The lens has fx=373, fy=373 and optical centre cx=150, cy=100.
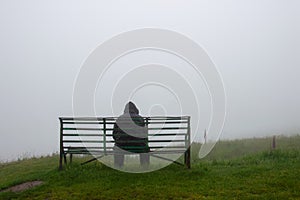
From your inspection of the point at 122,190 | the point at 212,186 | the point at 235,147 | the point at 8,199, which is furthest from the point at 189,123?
the point at 235,147

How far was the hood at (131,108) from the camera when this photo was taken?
11727 millimetres

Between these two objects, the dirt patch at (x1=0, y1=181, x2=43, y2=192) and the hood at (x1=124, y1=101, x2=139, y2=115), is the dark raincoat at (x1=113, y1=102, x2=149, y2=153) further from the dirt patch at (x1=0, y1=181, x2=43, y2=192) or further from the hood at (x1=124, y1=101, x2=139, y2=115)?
the dirt patch at (x1=0, y1=181, x2=43, y2=192)

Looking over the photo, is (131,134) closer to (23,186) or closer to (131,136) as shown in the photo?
(131,136)

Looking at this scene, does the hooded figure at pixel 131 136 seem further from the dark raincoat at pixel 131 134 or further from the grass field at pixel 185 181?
the grass field at pixel 185 181

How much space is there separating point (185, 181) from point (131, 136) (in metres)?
2.48

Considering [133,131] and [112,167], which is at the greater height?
[133,131]

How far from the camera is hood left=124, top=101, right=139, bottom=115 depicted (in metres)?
11.7

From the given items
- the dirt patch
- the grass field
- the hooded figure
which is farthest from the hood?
the dirt patch

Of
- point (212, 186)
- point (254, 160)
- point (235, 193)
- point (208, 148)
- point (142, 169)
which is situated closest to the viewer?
point (235, 193)

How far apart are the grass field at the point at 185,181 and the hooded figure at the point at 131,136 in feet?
2.74

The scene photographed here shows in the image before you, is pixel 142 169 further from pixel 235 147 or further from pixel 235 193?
pixel 235 147

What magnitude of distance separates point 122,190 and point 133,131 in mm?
2700

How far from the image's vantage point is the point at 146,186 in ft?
29.3

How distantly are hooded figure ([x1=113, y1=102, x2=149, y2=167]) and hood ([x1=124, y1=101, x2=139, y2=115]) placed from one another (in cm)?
44
